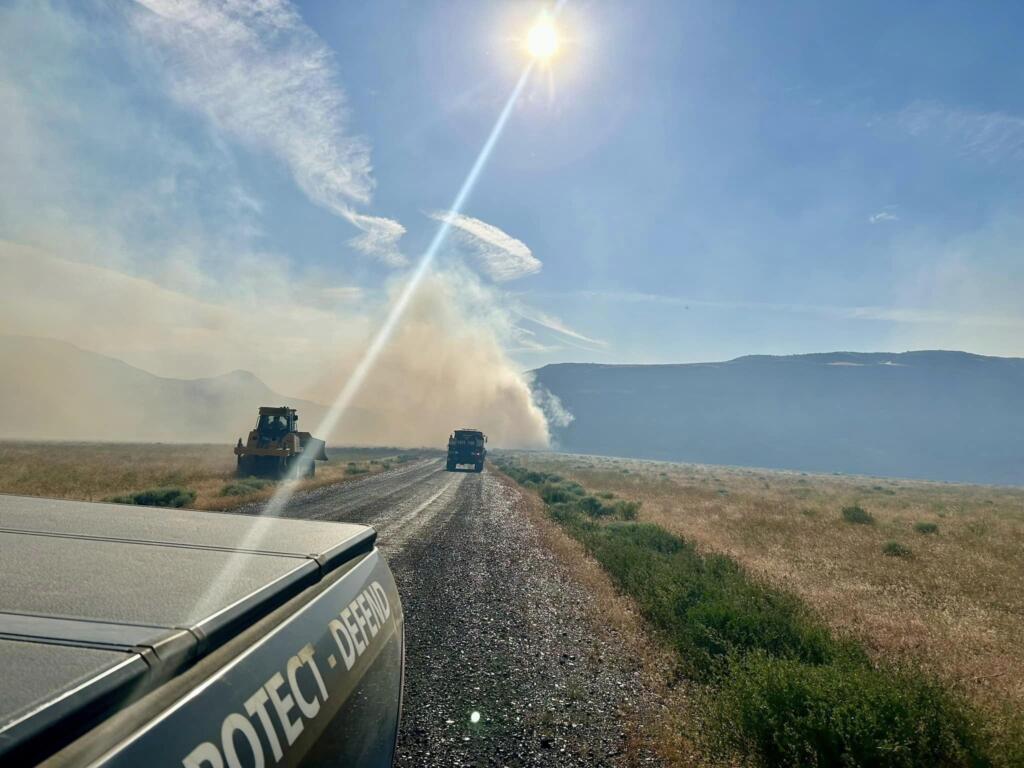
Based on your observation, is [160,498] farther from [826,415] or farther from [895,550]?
A: [826,415]

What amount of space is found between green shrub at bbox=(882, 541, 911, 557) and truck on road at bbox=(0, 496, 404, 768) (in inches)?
555

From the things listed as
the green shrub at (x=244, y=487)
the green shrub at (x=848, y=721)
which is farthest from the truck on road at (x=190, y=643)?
the green shrub at (x=244, y=487)

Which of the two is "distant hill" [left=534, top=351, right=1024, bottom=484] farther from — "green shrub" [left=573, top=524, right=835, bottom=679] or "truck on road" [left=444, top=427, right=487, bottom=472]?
"green shrub" [left=573, top=524, right=835, bottom=679]

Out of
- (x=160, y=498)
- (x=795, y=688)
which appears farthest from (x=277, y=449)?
(x=795, y=688)

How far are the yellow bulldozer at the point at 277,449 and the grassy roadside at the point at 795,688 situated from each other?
20.0 metres

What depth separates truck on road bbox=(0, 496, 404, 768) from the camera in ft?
3.19

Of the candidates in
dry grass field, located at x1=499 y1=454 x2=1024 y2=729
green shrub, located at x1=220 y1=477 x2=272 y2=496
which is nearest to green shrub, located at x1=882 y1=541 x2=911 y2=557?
dry grass field, located at x1=499 y1=454 x2=1024 y2=729

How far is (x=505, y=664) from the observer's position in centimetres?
586

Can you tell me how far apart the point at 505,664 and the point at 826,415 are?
179 metres

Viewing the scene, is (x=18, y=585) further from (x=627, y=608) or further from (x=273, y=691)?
(x=627, y=608)

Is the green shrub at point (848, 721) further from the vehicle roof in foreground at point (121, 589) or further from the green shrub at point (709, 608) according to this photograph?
the vehicle roof in foreground at point (121, 589)

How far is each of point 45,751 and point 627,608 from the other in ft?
25.8

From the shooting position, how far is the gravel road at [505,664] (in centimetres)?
436

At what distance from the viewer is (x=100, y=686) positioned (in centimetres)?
97
